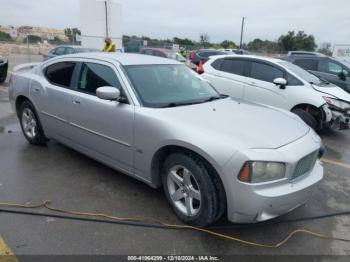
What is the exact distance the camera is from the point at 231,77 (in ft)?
25.1

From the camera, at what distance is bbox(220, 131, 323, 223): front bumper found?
2.64 m

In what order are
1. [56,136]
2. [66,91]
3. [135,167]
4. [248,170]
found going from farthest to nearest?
[56,136] → [66,91] → [135,167] → [248,170]

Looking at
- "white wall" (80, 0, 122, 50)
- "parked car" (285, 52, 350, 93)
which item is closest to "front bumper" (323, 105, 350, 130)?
"parked car" (285, 52, 350, 93)

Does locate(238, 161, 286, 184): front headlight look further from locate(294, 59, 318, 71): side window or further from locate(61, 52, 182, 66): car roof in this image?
locate(294, 59, 318, 71): side window

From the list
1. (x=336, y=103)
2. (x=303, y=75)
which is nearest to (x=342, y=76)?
(x=303, y=75)

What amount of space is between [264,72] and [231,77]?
81 centimetres

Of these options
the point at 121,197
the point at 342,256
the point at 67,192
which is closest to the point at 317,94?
the point at 342,256

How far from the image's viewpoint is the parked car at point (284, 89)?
650 centimetres

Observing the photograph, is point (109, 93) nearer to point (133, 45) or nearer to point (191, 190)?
point (191, 190)

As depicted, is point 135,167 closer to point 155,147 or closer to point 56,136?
point 155,147

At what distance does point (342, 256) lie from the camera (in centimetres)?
287

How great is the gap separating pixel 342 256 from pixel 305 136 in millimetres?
1173

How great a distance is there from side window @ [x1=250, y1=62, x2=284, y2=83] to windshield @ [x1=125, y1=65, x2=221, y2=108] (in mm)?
3218

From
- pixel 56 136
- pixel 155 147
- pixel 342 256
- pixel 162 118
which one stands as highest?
pixel 162 118
